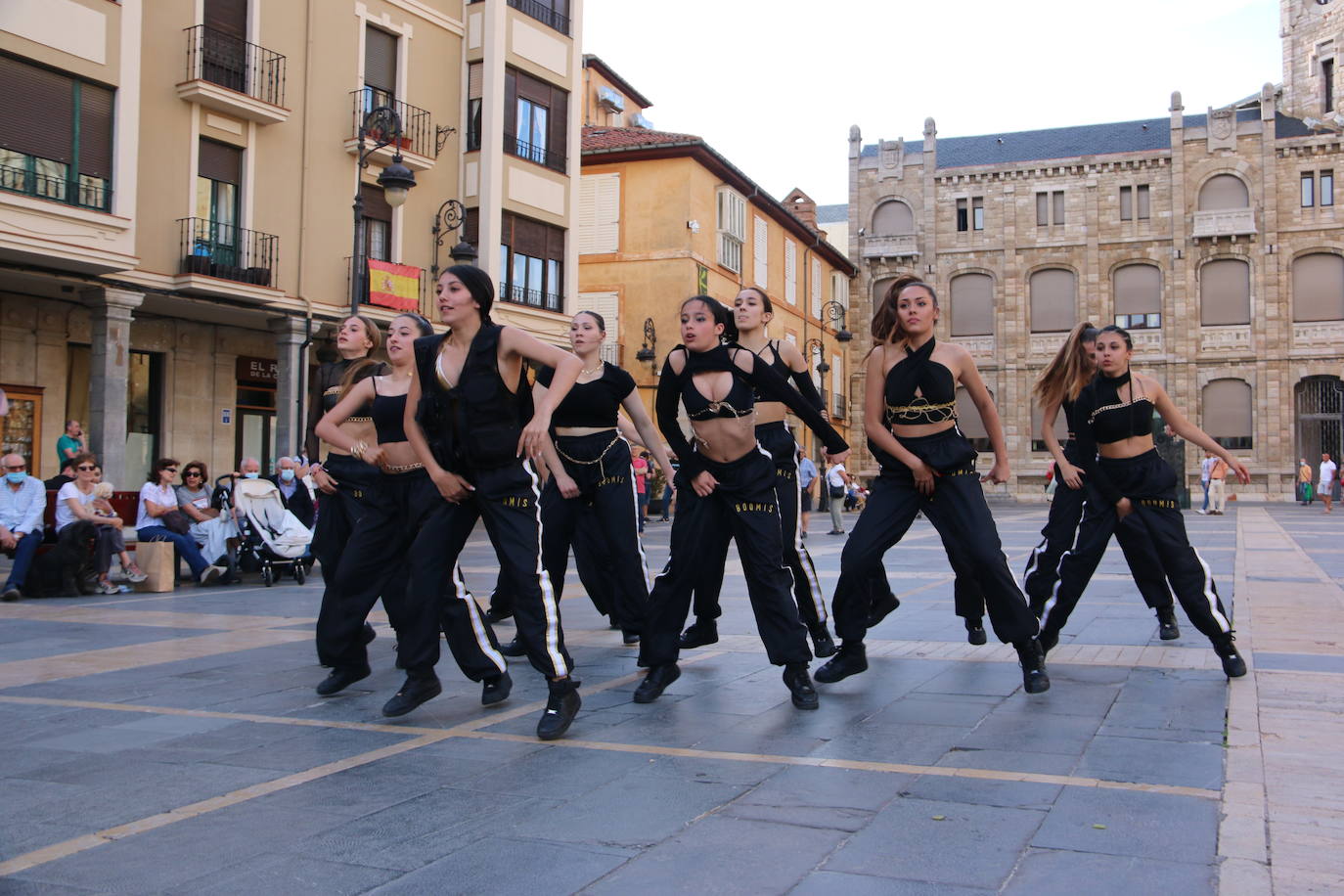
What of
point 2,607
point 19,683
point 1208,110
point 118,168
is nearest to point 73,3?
point 118,168

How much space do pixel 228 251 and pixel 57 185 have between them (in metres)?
3.42

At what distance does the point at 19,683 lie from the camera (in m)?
6.21

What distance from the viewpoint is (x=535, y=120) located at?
27.2 metres

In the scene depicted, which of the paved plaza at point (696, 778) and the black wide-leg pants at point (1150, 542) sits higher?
the black wide-leg pants at point (1150, 542)

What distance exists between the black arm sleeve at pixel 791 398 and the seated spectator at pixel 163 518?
8913mm

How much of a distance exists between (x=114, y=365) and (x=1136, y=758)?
1814 cm

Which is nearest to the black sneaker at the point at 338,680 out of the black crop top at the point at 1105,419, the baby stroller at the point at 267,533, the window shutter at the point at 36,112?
the black crop top at the point at 1105,419

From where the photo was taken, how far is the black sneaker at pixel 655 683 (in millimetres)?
5508

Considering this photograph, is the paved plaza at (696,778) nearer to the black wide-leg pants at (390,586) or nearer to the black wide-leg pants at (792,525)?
the black wide-leg pants at (390,586)

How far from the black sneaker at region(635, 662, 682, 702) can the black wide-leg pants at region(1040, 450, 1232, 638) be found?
2380 mm

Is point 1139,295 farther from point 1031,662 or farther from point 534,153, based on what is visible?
point 1031,662

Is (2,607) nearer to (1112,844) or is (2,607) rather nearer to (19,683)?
(19,683)

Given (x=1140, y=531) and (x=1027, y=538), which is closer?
(x=1140, y=531)

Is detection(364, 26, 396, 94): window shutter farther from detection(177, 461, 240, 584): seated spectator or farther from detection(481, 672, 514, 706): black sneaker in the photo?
detection(481, 672, 514, 706): black sneaker
